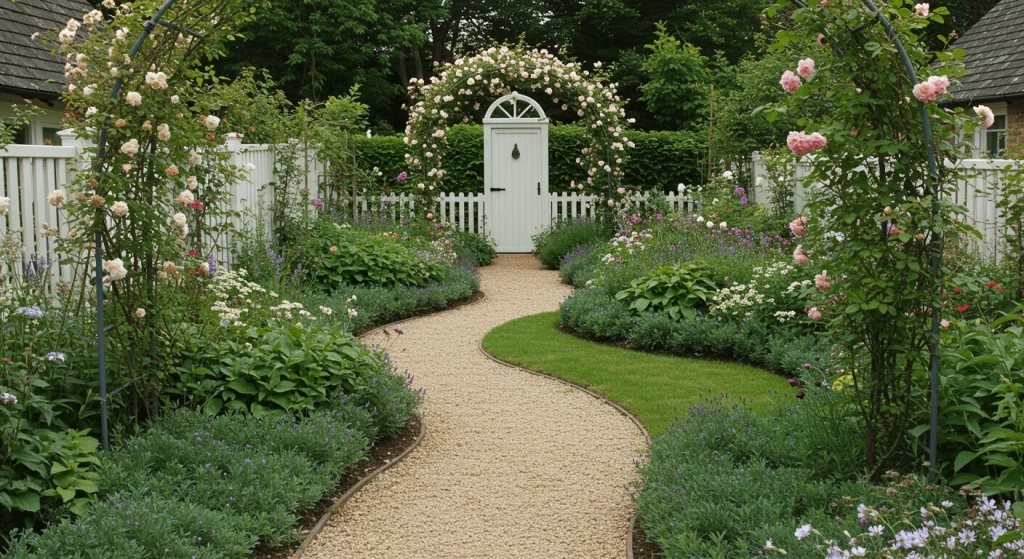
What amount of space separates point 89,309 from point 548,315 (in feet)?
18.0

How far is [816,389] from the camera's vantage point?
15.8ft

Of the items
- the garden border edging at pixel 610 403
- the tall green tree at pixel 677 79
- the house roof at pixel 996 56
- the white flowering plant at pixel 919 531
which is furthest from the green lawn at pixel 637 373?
the tall green tree at pixel 677 79

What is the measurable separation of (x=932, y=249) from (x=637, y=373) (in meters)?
3.42

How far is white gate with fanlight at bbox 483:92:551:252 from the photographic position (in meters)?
15.2

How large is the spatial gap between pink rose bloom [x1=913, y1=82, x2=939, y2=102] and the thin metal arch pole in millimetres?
3315

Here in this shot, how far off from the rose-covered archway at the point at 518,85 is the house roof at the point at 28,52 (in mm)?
4940

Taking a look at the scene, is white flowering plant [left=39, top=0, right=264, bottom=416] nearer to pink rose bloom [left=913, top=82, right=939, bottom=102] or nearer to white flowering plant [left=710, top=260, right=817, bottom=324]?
pink rose bloom [left=913, top=82, right=939, bottom=102]

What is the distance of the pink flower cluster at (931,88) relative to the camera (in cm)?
350

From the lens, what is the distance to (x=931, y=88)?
3516mm

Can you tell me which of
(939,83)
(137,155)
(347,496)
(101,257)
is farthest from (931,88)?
(101,257)

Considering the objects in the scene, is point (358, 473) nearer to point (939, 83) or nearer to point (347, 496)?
point (347, 496)

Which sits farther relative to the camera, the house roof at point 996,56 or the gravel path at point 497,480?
the house roof at point 996,56

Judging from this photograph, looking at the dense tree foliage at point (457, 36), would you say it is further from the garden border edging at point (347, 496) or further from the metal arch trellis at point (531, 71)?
the garden border edging at point (347, 496)

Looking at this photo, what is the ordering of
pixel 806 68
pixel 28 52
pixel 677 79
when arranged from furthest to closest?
1. pixel 677 79
2. pixel 28 52
3. pixel 806 68
